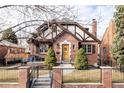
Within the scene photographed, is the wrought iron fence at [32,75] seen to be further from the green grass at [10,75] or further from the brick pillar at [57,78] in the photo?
the brick pillar at [57,78]

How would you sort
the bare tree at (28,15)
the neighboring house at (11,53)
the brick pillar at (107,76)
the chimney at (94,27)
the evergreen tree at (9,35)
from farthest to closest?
1. the brick pillar at (107,76)
2. the chimney at (94,27)
3. the neighboring house at (11,53)
4. the evergreen tree at (9,35)
5. the bare tree at (28,15)

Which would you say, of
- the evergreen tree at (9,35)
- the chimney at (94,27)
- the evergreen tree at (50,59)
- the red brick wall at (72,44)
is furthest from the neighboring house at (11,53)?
the chimney at (94,27)

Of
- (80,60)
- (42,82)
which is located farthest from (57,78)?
(80,60)

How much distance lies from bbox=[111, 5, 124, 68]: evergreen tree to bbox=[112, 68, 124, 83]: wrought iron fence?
0.10 meters

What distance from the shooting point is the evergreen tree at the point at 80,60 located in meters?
5.31

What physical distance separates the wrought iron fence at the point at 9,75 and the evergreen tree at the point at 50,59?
0.56 metres

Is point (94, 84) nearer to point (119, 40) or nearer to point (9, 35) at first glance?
point (119, 40)

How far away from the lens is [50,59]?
5.32 metres

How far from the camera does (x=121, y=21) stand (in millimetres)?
5305

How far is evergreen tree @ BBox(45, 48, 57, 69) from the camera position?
209 inches

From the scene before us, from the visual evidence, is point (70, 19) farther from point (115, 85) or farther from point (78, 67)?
point (115, 85)

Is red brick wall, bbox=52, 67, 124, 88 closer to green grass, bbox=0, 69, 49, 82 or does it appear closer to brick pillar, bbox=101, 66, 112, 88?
brick pillar, bbox=101, 66, 112, 88

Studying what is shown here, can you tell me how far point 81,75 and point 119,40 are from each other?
947 mm

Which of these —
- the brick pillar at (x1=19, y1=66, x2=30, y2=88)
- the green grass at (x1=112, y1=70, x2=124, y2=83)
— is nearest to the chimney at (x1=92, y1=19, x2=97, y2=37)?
the green grass at (x1=112, y1=70, x2=124, y2=83)
